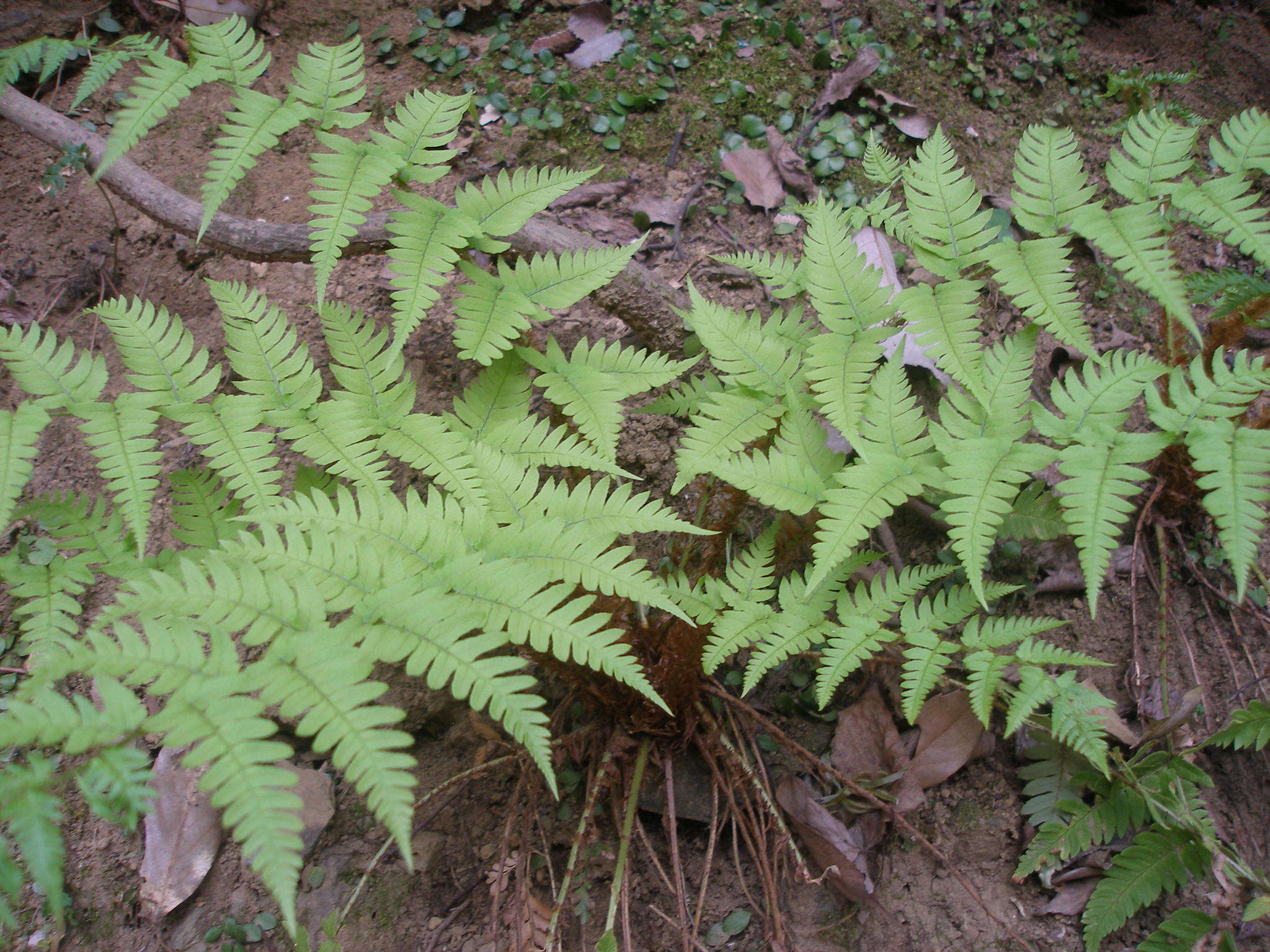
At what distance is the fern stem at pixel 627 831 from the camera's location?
2096 millimetres

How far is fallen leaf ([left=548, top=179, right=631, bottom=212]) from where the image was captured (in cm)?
337

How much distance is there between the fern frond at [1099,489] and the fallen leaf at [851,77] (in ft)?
7.44

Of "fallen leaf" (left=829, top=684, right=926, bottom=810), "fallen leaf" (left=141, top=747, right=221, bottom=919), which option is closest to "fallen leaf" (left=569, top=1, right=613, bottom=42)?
"fallen leaf" (left=829, top=684, right=926, bottom=810)

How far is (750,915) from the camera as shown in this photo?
229cm

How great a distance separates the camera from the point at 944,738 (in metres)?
2.42

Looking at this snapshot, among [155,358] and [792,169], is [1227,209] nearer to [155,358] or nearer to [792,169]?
[792,169]

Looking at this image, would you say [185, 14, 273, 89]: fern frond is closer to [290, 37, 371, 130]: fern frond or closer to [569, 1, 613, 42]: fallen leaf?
[290, 37, 371, 130]: fern frond

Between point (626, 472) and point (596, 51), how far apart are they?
2.57m

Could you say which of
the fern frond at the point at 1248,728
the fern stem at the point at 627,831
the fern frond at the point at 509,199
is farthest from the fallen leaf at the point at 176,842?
the fern frond at the point at 1248,728

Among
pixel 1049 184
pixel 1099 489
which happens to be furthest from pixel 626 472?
pixel 1049 184

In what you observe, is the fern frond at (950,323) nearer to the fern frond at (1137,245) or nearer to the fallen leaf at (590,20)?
the fern frond at (1137,245)

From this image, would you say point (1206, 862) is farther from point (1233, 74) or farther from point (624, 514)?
point (1233, 74)

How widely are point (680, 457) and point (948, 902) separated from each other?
1626mm

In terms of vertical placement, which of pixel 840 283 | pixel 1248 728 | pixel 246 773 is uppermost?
pixel 840 283
